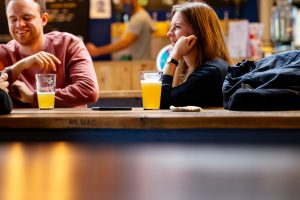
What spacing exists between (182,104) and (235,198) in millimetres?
718

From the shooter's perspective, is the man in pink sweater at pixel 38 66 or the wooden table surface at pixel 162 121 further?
the man in pink sweater at pixel 38 66

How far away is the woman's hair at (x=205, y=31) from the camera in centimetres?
260

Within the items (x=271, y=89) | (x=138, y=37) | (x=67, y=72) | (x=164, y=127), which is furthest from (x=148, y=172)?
(x=138, y=37)

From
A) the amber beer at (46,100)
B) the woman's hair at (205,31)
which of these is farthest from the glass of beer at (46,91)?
the woman's hair at (205,31)

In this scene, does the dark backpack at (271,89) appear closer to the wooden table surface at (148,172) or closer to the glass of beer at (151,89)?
the wooden table surface at (148,172)

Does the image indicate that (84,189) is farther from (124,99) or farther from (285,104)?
(124,99)

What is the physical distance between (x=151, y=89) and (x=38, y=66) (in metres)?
0.68

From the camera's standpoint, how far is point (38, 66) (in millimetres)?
2627

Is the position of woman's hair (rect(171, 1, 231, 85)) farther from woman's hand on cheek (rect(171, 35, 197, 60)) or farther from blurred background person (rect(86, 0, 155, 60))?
blurred background person (rect(86, 0, 155, 60))

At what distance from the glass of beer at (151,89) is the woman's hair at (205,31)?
42cm

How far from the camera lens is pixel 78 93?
2729mm

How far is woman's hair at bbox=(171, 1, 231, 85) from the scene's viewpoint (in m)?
2.60

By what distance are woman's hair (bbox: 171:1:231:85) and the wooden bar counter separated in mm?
935

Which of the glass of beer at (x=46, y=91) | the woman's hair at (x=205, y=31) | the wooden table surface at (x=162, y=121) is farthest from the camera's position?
the woman's hair at (x=205, y=31)
